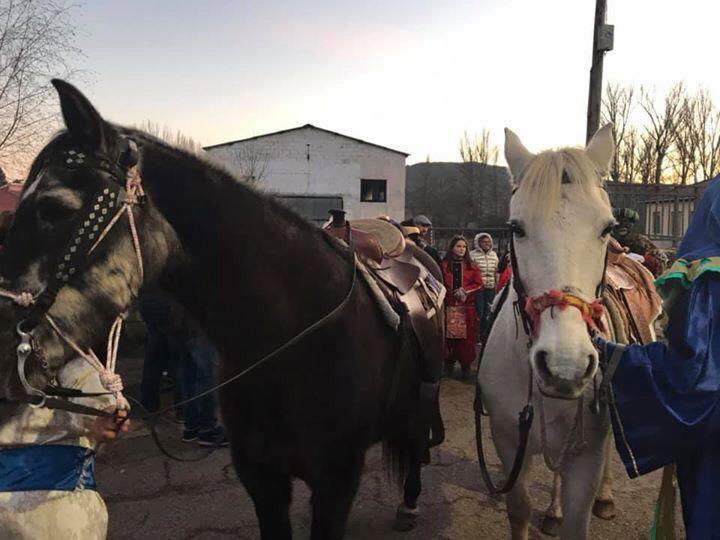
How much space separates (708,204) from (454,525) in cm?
246

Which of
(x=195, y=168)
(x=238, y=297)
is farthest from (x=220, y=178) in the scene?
(x=238, y=297)

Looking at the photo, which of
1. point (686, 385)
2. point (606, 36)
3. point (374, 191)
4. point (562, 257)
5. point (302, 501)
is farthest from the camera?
point (374, 191)

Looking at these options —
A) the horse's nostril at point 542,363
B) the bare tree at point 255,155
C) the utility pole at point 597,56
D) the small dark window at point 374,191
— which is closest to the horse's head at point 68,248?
the horse's nostril at point 542,363

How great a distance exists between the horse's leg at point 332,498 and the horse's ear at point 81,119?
4.44 feet

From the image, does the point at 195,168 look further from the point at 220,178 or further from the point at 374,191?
the point at 374,191

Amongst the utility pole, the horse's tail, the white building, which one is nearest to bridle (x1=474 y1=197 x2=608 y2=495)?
the horse's tail

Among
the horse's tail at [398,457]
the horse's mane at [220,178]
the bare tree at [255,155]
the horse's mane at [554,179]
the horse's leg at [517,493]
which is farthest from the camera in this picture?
the bare tree at [255,155]

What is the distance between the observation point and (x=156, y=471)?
13.1 feet

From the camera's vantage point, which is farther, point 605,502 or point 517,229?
point 605,502

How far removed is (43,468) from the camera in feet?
4.98

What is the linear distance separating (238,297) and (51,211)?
613mm

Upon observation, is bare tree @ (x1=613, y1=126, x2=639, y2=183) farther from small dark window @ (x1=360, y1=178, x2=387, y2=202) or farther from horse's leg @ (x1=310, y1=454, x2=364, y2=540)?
horse's leg @ (x1=310, y1=454, x2=364, y2=540)

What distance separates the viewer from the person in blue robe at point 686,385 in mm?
1459

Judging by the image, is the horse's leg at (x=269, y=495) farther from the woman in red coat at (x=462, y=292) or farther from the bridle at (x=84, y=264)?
the woman in red coat at (x=462, y=292)
